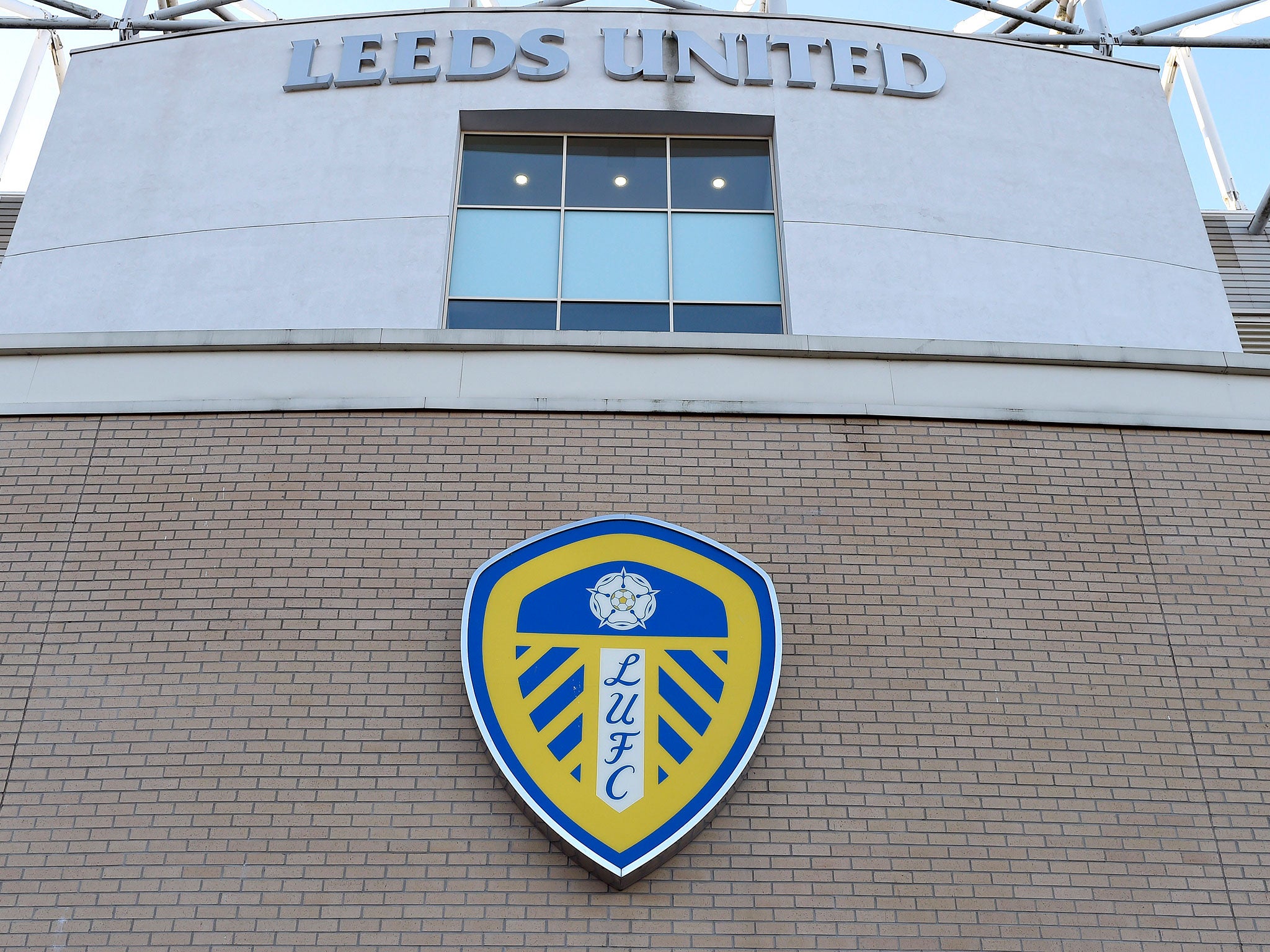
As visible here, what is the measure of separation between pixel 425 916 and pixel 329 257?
5.93 m

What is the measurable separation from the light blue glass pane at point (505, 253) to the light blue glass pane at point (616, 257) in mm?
167

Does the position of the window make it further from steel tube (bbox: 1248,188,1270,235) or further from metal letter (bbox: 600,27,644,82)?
steel tube (bbox: 1248,188,1270,235)

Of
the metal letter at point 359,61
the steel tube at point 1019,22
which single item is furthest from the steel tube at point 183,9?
the steel tube at point 1019,22

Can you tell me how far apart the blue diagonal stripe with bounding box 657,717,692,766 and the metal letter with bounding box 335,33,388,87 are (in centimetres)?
735

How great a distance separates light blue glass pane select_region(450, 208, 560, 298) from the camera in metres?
10.4

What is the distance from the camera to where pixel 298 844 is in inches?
282

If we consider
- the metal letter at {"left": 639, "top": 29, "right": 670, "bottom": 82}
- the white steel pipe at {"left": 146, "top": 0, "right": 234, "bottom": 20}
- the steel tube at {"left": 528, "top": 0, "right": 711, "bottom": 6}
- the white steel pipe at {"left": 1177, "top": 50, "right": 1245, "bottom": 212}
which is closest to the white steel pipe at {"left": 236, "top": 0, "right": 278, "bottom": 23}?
the white steel pipe at {"left": 146, "top": 0, "right": 234, "bottom": 20}

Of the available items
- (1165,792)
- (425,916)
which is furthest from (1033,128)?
(425,916)

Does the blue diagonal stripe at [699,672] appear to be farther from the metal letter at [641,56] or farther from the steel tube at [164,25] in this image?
the steel tube at [164,25]

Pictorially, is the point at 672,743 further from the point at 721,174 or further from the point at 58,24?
the point at 58,24

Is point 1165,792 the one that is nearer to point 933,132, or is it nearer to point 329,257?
point 933,132

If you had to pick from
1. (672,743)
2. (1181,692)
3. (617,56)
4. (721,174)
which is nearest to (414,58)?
(617,56)

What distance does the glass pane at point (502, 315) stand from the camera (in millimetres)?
10211

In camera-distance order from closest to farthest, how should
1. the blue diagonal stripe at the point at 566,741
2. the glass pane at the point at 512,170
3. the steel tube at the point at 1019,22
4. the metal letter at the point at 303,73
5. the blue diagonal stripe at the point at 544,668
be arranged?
the blue diagonal stripe at the point at 566,741, the blue diagonal stripe at the point at 544,668, the glass pane at the point at 512,170, the metal letter at the point at 303,73, the steel tube at the point at 1019,22
